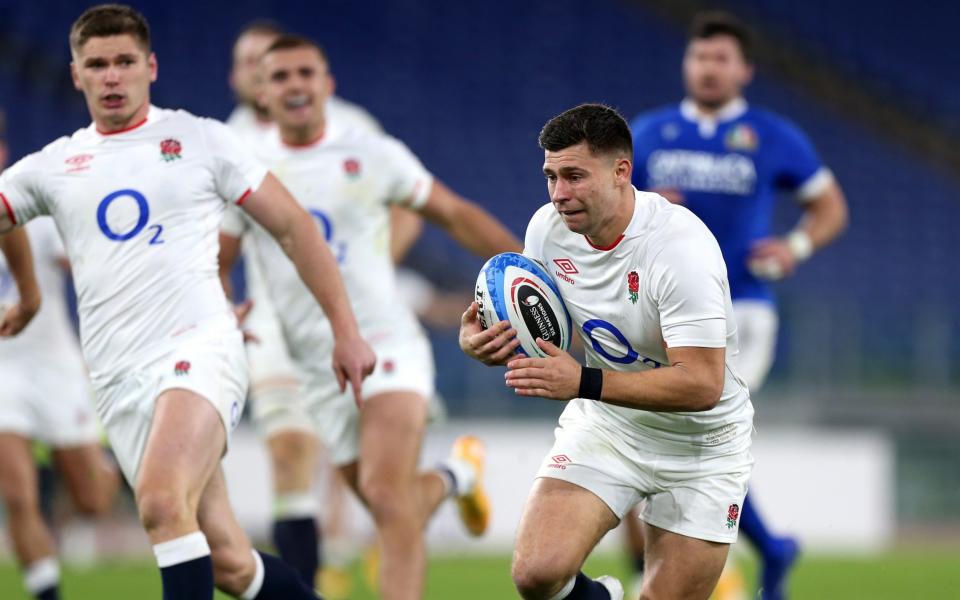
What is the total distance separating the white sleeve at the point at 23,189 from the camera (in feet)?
17.3

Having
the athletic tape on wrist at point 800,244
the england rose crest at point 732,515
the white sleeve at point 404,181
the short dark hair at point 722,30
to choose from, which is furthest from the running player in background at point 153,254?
the athletic tape on wrist at point 800,244

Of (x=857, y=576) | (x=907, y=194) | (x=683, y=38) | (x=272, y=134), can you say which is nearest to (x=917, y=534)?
(x=857, y=576)

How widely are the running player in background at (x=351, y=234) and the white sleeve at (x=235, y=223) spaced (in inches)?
3.7

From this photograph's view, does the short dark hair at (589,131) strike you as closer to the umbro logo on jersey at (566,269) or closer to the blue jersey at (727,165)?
the umbro logo on jersey at (566,269)

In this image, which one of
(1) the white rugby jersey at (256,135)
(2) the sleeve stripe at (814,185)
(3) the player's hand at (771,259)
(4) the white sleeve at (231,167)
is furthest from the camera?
(2) the sleeve stripe at (814,185)

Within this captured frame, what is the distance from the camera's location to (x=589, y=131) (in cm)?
472

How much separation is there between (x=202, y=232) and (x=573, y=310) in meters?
1.39

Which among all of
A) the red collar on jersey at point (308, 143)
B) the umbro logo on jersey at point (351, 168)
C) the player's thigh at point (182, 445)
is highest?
the red collar on jersey at point (308, 143)

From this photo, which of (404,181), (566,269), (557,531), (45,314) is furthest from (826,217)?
(45,314)

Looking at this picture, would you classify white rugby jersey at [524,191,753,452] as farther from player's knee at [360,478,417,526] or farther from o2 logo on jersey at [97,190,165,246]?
o2 logo on jersey at [97,190,165,246]

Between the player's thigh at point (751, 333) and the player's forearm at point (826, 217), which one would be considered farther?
the player's forearm at point (826, 217)

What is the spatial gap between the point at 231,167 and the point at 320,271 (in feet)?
1.62

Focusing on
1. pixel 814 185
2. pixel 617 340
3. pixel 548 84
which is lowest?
pixel 617 340

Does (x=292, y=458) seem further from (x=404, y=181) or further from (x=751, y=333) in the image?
(x=751, y=333)
